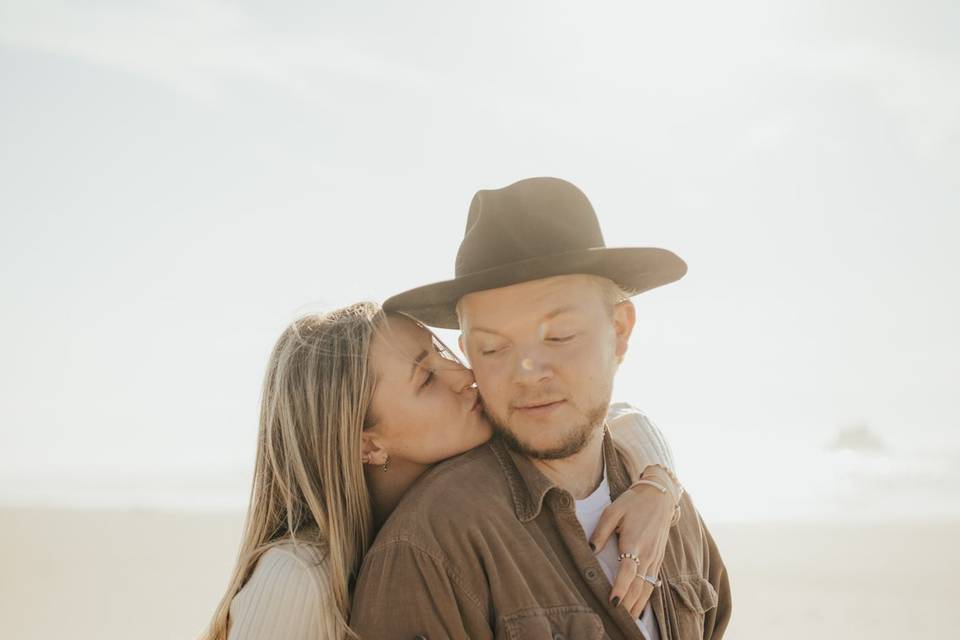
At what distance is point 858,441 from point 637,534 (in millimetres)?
21067

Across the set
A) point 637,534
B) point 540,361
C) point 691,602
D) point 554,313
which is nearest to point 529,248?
point 554,313

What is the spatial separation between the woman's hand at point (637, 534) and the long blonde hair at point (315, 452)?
0.82 m

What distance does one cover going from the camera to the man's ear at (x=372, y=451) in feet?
10.2

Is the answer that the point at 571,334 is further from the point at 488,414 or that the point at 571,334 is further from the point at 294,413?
the point at 294,413

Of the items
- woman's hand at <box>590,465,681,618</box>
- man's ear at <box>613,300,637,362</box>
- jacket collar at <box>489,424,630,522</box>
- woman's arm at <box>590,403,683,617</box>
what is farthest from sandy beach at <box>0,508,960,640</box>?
jacket collar at <box>489,424,630,522</box>

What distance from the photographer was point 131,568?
1010cm

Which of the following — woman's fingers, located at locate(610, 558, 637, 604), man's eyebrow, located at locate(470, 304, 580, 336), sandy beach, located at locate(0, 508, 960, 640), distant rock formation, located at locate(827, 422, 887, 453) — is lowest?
distant rock formation, located at locate(827, 422, 887, 453)

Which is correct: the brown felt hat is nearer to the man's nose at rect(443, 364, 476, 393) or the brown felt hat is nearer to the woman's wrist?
the man's nose at rect(443, 364, 476, 393)

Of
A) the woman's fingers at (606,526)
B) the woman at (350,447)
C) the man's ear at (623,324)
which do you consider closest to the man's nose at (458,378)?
the woman at (350,447)

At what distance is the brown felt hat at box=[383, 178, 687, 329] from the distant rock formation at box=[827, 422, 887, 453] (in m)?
19.7

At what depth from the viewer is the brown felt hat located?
2854mm

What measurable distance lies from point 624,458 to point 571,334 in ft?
2.63

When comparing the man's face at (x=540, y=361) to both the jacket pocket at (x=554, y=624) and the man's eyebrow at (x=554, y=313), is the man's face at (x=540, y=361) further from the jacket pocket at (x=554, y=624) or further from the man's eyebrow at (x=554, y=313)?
the jacket pocket at (x=554, y=624)

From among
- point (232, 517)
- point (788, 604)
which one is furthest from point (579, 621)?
point (232, 517)
